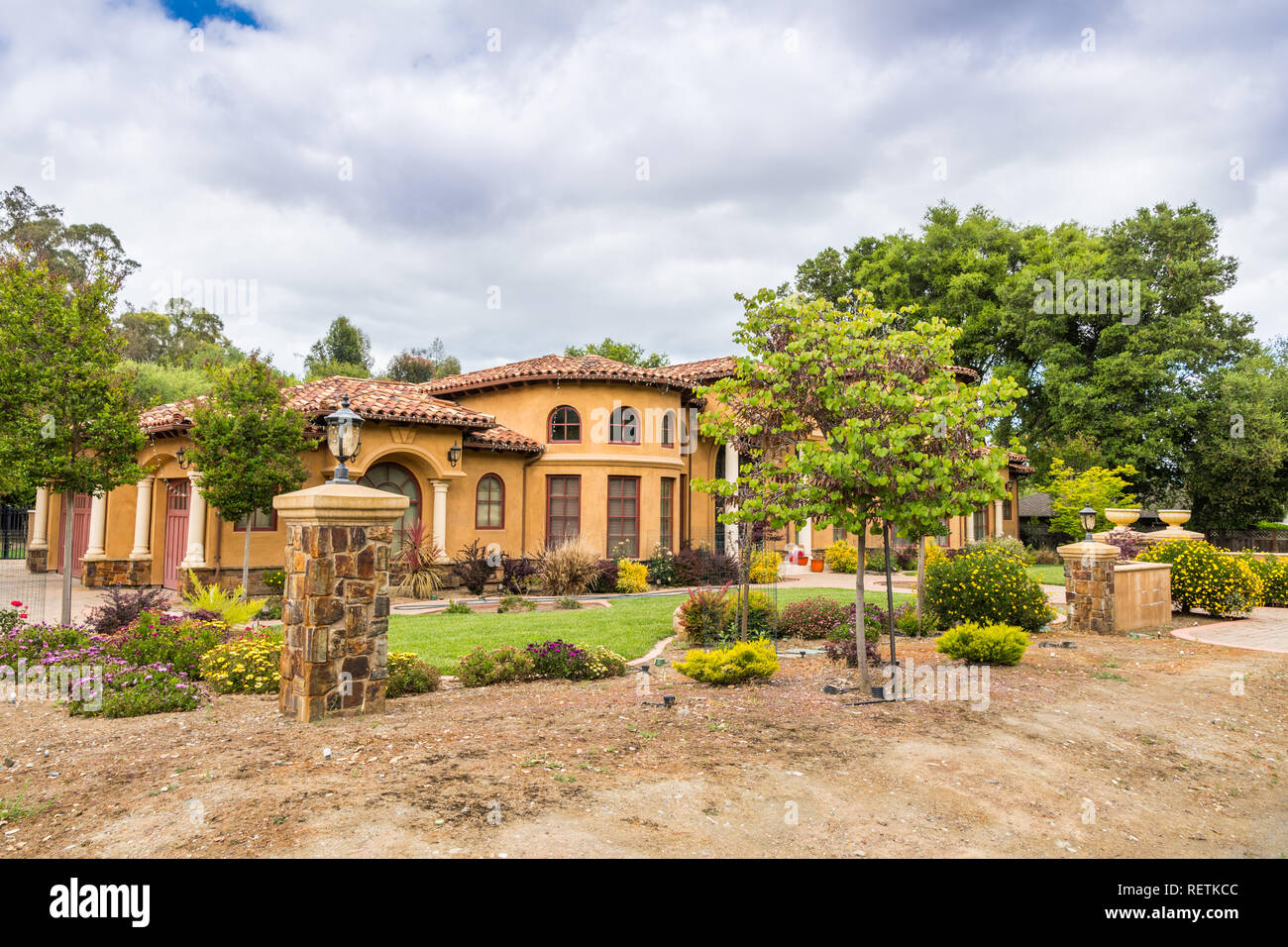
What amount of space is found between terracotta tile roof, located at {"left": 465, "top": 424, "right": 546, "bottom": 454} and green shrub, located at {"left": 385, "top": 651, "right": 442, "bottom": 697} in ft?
36.6

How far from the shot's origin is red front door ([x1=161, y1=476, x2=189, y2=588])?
1602cm

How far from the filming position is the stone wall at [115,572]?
54.2ft

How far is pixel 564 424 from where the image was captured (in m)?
19.7

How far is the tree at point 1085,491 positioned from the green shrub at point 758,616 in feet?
70.9

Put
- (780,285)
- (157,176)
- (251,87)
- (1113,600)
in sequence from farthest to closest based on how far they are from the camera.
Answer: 1. (780,285)
2. (157,176)
3. (1113,600)
4. (251,87)

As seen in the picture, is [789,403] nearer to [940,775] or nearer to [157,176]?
[940,775]

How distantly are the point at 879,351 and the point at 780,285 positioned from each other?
34101 mm

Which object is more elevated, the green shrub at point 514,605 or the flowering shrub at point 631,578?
the flowering shrub at point 631,578

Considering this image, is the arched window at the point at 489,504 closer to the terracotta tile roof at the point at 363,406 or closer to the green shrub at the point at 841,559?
the terracotta tile roof at the point at 363,406

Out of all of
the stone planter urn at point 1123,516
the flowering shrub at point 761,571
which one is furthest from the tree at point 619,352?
the stone planter urn at point 1123,516

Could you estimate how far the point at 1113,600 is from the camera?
38.3ft
